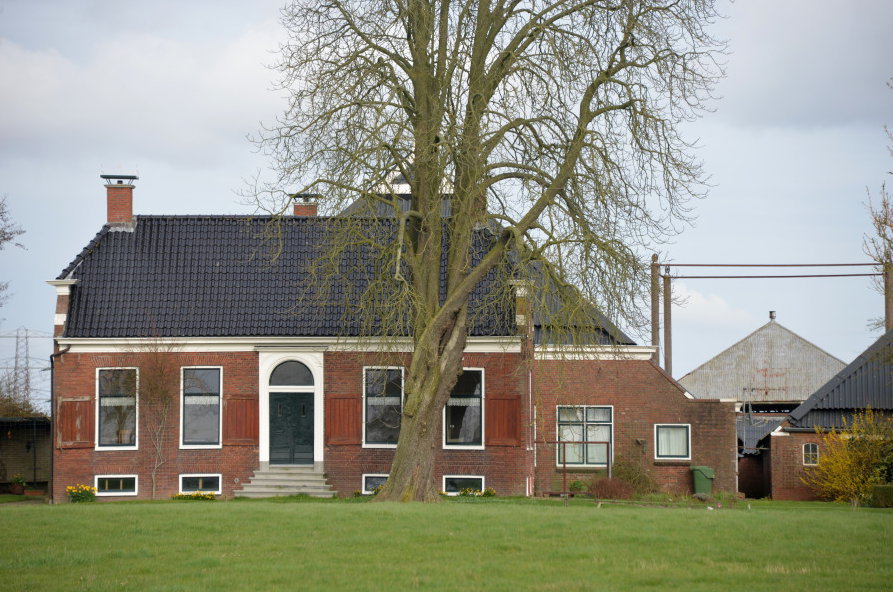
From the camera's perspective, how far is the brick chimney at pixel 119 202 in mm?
29703

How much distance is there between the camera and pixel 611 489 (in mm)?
27688

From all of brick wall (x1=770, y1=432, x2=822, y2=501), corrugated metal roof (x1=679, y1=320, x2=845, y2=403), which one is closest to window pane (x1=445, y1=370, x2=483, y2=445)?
brick wall (x1=770, y1=432, x2=822, y2=501)

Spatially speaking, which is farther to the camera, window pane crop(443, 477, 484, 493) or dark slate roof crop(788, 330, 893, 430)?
dark slate roof crop(788, 330, 893, 430)

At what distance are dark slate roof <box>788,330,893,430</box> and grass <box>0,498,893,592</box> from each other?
1919 cm

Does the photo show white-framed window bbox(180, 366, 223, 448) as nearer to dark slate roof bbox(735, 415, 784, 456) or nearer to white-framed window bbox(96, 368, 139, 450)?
white-framed window bbox(96, 368, 139, 450)

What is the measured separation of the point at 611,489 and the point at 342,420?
7100mm

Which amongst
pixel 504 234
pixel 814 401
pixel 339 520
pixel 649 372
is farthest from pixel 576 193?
pixel 814 401

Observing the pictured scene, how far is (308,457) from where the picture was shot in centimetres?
2758

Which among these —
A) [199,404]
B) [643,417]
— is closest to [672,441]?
[643,417]

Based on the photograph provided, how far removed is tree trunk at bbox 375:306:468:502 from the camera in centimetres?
2102

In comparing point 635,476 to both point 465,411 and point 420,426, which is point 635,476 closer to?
point 465,411

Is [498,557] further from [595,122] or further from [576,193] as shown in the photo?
[595,122]

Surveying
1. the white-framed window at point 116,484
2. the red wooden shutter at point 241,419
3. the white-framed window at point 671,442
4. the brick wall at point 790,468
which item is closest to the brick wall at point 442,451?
the red wooden shutter at point 241,419

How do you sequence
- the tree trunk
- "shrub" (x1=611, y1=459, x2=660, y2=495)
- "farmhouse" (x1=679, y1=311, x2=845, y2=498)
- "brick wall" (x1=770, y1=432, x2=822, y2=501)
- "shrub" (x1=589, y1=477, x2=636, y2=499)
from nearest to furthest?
the tree trunk
"shrub" (x1=589, y1=477, x2=636, y2=499)
"shrub" (x1=611, y1=459, x2=660, y2=495)
"brick wall" (x1=770, y1=432, x2=822, y2=501)
"farmhouse" (x1=679, y1=311, x2=845, y2=498)
